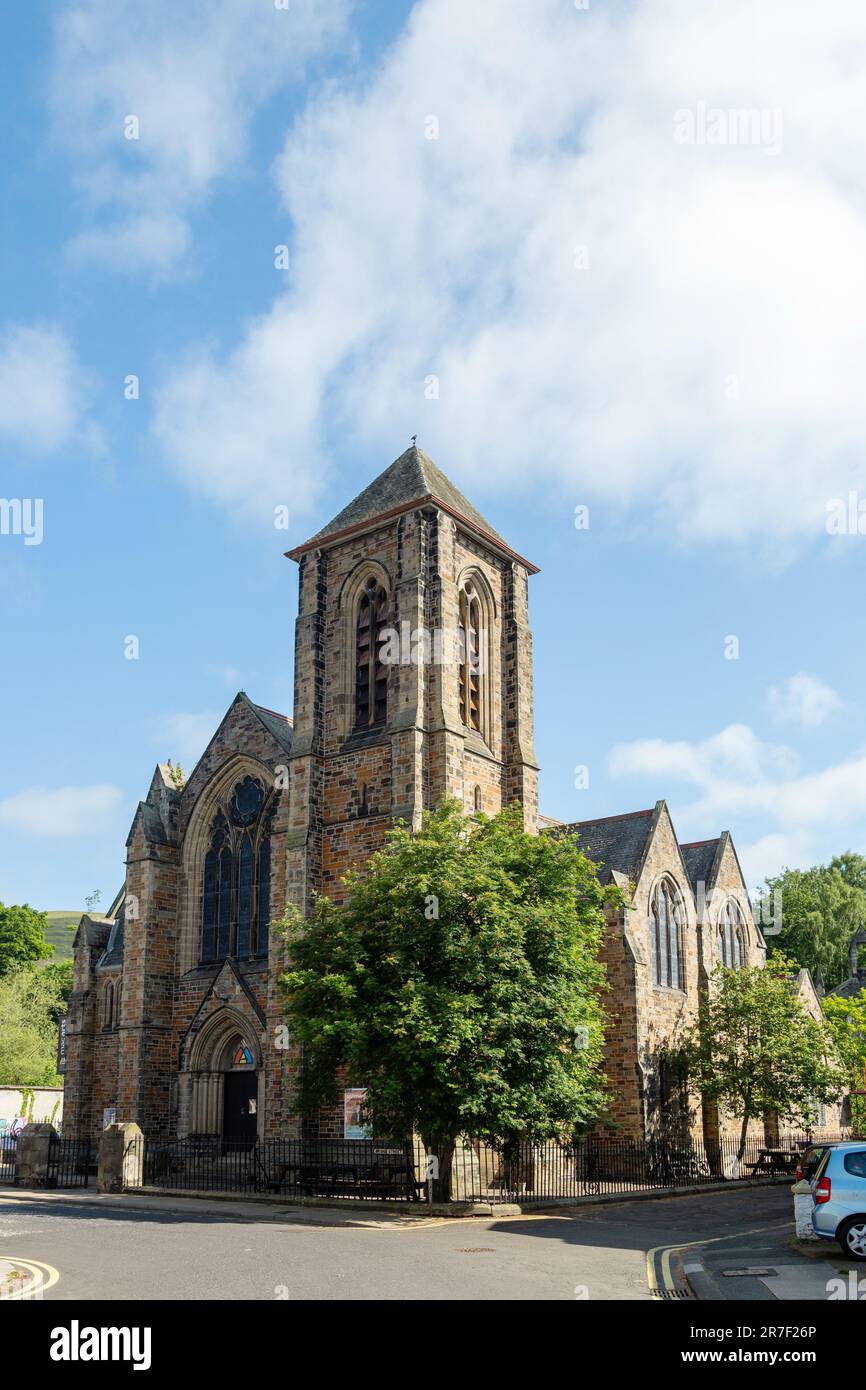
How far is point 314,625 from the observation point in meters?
33.8

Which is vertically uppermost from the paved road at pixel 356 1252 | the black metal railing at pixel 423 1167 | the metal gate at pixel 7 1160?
the paved road at pixel 356 1252

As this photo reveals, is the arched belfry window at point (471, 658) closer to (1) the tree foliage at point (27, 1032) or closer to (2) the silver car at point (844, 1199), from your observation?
(2) the silver car at point (844, 1199)

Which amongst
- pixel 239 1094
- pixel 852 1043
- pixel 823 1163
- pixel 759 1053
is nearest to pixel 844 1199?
pixel 823 1163

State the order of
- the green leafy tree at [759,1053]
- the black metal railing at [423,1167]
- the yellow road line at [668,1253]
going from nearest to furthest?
the yellow road line at [668,1253]
the black metal railing at [423,1167]
the green leafy tree at [759,1053]

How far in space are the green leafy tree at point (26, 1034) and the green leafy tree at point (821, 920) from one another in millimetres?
40333

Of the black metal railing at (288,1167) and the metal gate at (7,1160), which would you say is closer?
the black metal railing at (288,1167)

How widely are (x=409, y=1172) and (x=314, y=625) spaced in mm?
15834

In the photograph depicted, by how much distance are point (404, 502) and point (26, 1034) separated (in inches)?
1525

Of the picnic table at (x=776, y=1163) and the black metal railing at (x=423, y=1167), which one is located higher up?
the black metal railing at (x=423, y=1167)

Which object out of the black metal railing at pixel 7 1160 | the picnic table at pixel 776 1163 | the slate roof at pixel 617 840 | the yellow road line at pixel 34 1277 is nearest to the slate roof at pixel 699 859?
the slate roof at pixel 617 840

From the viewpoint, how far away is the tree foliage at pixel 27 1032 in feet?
185

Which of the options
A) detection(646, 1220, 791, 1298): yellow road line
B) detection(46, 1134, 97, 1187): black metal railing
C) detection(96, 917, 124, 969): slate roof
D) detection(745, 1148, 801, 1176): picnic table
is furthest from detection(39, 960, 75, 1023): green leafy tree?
detection(646, 1220, 791, 1298): yellow road line

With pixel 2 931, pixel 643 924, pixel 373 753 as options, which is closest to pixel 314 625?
pixel 373 753
